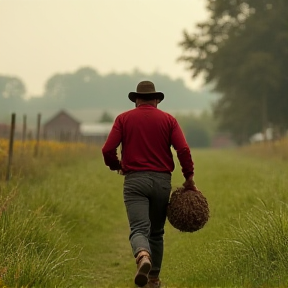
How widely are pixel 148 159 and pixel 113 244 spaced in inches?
148

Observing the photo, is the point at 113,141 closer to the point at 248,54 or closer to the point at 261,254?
the point at 261,254

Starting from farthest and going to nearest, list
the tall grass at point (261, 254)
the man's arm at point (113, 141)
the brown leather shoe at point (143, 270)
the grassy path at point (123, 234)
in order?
the grassy path at point (123, 234) < the man's arm at point (113, 141) < the tall grass at point (261, 254) < the brown leather shoe at point (143, 270)

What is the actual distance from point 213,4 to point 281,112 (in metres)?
8.36

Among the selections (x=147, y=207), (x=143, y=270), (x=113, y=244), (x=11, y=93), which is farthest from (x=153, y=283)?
(x=11, y=93)

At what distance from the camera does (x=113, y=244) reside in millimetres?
9703

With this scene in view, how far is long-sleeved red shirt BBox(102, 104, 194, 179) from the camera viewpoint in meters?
6.25

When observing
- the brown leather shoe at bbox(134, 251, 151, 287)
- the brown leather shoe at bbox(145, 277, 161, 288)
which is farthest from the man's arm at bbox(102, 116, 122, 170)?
the brown leather shoe at bbox(145, 277, 161, 288)

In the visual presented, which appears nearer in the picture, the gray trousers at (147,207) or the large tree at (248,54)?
the gray trousers at (147,207)

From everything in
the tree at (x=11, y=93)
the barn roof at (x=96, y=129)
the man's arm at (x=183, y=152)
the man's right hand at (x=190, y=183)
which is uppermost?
the tree at (x=11, y=93)

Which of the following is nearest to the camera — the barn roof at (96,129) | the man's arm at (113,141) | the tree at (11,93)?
the man's arm at (113,141)

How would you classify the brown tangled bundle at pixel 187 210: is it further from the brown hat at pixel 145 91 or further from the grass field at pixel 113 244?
the brown hat at pixel 145 91

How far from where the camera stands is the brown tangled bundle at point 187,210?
20.5 ft

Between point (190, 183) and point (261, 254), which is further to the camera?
point (190, 183)

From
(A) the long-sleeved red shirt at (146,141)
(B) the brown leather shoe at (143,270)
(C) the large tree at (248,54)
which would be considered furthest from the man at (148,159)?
(C) the large tree at (248,54)
